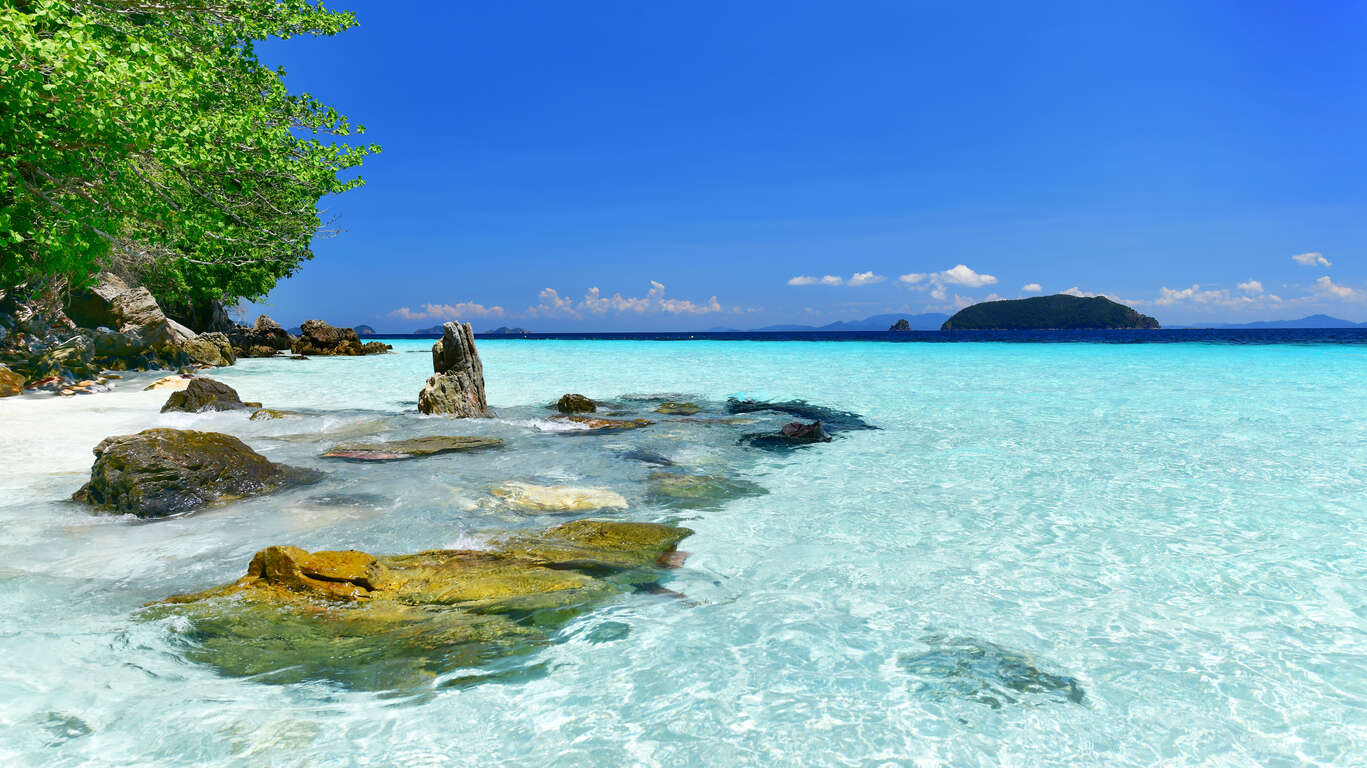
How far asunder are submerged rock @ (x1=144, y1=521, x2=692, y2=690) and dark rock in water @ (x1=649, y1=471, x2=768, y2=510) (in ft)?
7.78

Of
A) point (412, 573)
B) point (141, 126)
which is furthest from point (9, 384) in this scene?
point (412, 573)

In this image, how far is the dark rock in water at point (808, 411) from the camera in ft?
52.7

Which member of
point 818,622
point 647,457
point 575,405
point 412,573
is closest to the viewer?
point 818,622

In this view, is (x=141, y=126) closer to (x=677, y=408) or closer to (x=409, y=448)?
(x=409, y=448)

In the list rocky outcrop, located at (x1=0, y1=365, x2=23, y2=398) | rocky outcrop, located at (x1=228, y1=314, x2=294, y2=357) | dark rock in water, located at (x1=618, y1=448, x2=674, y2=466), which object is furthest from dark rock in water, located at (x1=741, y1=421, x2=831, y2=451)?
rocky outcrop, located at (x1=228, y1=314, x2=294, y2=357)

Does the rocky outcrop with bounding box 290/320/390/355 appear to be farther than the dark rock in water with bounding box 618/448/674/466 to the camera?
Yes

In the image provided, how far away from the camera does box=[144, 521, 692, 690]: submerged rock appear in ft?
14.1

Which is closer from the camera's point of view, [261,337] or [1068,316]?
[261,337]

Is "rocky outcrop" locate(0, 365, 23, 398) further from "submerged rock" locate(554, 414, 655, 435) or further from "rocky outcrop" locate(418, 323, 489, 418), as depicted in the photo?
"submerged rock" locate(554, 414, 655, 435)

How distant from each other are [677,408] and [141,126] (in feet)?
42.1

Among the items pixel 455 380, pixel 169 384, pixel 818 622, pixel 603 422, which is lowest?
pixel 818 622

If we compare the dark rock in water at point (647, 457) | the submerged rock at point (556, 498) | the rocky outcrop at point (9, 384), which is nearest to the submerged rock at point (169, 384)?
the rocky outcrop at point (9, 384)

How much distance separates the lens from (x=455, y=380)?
56.5 ft

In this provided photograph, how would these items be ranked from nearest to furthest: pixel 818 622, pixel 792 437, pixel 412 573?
1. pixel 818 622
2. pixel 412 573
3. pixel 792 437
